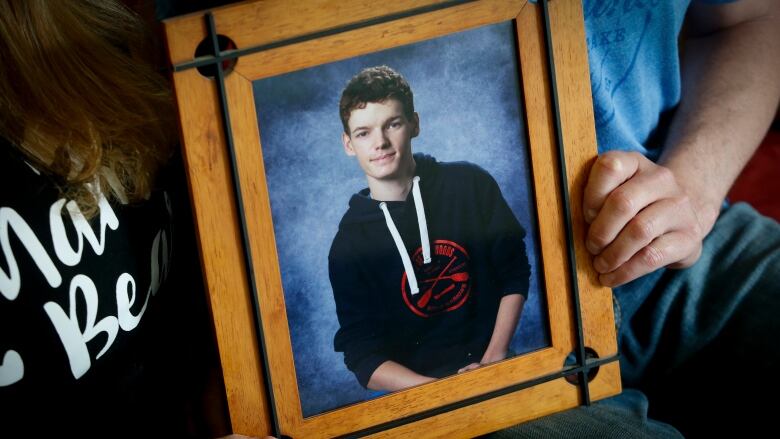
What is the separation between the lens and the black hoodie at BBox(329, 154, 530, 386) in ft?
1.86

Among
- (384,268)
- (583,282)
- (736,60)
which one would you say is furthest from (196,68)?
(736,60)

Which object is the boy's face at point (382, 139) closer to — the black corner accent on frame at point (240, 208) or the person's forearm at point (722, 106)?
the black corner accent on frame at point (240, 208)

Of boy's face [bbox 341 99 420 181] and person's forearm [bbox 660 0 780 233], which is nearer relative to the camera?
boy's face [bbox 341 99 420 181]

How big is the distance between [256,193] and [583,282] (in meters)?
0.30

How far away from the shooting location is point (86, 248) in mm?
546

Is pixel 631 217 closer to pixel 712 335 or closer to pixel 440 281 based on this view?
pixel 440 281

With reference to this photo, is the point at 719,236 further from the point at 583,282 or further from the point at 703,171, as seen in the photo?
the point at 583,282

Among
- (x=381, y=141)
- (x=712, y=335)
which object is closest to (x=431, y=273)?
(x=381, y=141)

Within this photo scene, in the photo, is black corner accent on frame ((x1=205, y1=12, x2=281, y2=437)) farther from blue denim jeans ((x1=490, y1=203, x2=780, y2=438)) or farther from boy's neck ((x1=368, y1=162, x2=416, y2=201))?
blue denim jeans ((x1=490, y1=203, x2=780, y2=438))

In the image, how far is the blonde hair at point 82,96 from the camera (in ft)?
1.77

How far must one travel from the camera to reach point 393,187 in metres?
0.56

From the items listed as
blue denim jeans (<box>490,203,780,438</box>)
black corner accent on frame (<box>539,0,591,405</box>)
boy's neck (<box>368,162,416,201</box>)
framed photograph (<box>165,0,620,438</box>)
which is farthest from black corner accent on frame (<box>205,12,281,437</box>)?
blue denim jeans (<box>490,203,780,438</box>)

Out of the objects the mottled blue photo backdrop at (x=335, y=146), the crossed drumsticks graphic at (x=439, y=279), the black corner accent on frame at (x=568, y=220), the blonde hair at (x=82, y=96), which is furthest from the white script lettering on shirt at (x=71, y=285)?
the black corner accent on frame at (x=568, y=220)

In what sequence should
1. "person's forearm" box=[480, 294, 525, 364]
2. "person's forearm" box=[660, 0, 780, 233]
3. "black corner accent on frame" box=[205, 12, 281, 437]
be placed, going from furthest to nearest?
"person's forearm" box=[660, 0, 780, 233], "person's forearm" box=[480, 294, 525, 364], "black corner accent on frame" box=[205, 12, 281, 437]
